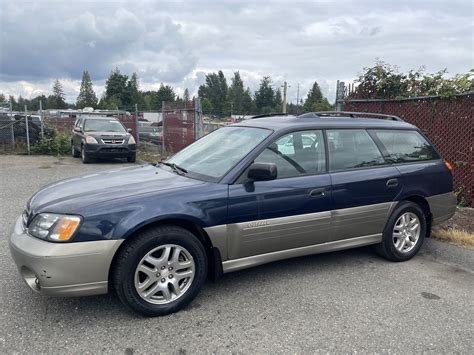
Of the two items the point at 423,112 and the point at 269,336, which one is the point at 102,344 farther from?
the point at 423,112

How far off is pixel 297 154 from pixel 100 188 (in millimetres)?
1847

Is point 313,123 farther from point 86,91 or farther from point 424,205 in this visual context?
point 86,91

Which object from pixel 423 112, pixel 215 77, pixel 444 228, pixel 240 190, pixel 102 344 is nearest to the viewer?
pixel 102 344

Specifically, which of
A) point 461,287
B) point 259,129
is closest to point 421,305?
point 461,287

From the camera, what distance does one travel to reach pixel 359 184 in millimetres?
4082

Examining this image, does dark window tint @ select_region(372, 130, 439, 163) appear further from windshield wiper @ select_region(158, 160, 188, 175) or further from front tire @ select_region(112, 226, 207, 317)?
front tire @ select_region(112, 226, 207, 317)

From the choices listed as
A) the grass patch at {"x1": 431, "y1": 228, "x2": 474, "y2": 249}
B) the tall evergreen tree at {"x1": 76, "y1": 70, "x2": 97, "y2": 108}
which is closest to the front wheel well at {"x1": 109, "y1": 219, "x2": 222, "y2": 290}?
the grass patch at {"x1": 431, "y1": 228, "x2": 474, "y2": 249}

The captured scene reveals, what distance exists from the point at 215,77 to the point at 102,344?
102620 millimetres

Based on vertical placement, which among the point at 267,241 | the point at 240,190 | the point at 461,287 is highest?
the point at 240,190

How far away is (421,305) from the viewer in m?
3.48

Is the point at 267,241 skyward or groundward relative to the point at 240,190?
groundward

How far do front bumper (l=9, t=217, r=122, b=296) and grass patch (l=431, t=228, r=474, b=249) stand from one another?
4.09 m

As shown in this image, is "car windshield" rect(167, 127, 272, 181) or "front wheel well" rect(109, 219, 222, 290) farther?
"car windshield" rect(167, 127, 272, 181)

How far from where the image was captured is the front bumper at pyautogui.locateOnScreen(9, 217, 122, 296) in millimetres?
2852
